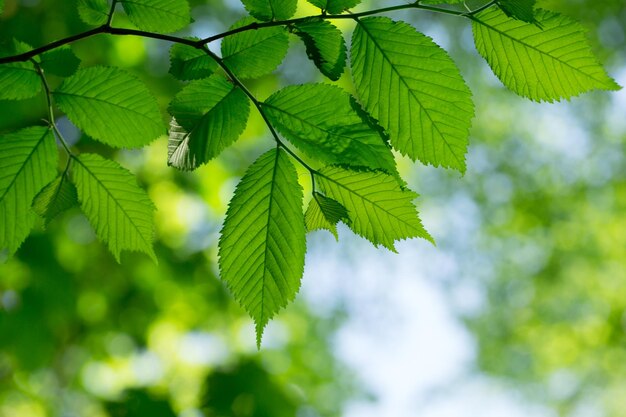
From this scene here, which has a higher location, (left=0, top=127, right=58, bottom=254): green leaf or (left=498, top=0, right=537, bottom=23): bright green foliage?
(left=498, top=0, right=537, bottom=23): bright green foliage

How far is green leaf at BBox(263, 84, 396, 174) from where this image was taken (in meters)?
0.49

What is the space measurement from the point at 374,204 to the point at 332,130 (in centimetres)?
8

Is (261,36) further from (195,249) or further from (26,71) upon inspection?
(195,249)

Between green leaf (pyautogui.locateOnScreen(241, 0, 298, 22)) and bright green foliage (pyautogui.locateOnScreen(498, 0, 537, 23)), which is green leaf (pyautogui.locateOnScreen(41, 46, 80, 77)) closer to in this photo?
green leaf (pyautogui.locateOnScreen(241, 0, 298, 22))

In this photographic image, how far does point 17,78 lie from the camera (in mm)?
552

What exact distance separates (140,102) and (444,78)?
0.29 meters

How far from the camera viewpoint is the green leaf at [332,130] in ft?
1.61

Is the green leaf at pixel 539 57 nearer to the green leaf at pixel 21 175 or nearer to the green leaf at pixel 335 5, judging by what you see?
the green leaf at pixel 335 5

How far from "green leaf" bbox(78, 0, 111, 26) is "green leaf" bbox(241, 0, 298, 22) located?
5.6 inches

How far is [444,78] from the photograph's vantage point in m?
0.48

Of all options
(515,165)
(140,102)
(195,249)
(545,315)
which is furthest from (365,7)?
(140,102)

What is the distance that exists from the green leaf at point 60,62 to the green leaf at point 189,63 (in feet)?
0.38

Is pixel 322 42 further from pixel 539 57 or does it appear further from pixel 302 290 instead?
pixel 302 290

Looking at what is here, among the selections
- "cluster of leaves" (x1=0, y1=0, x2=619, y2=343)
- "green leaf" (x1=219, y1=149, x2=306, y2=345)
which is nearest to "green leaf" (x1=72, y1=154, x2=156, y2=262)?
"cluster of leaves" (x1=0, y1=0, x2=619, y2=343)
